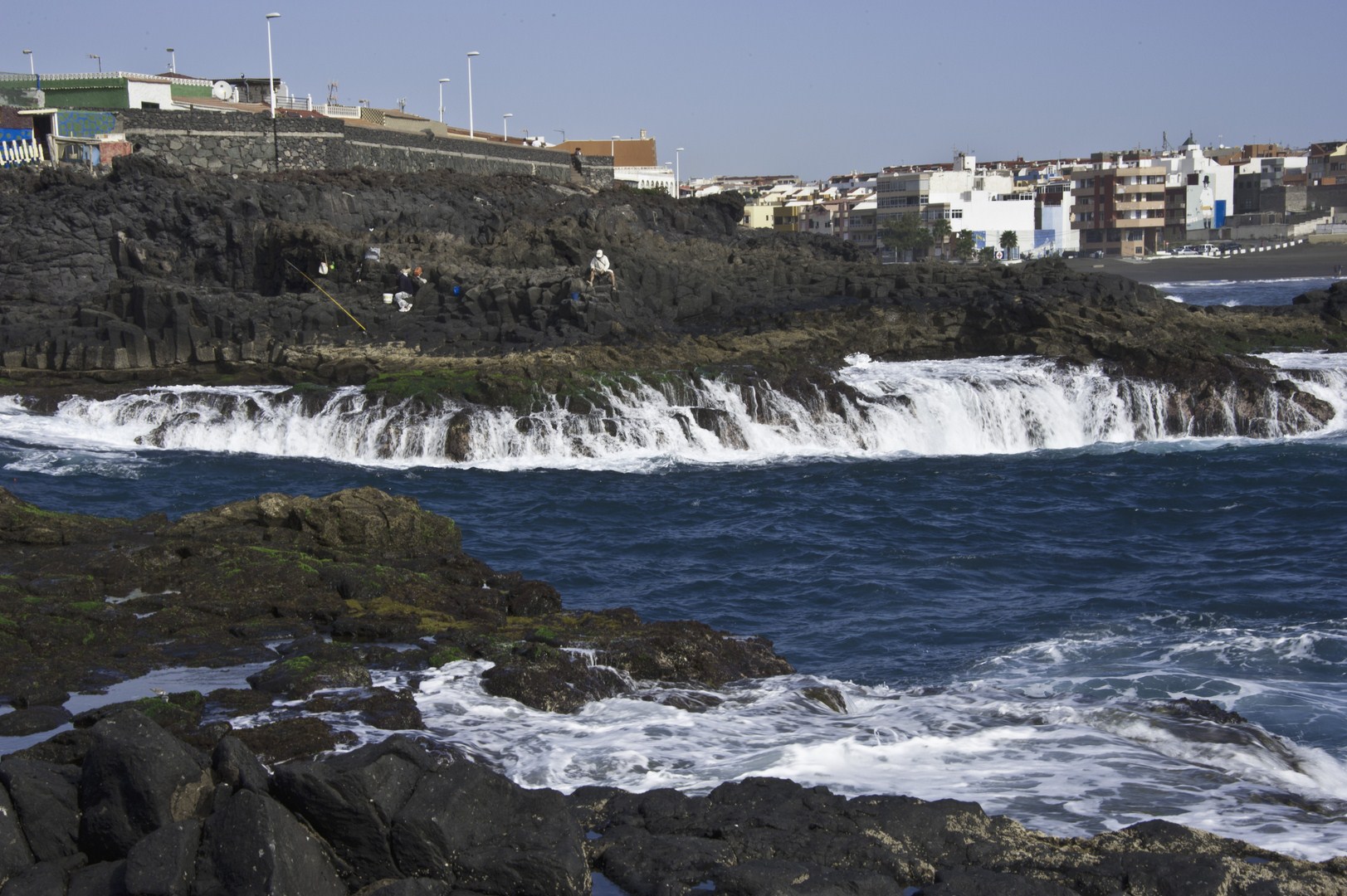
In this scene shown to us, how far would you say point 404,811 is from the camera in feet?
23.4

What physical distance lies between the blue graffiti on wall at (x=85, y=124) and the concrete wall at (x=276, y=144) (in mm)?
333

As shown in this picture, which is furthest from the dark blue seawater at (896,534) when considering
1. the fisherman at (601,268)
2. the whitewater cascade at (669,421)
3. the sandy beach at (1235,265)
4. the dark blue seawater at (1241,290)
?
the sandy beach at (1235,265)

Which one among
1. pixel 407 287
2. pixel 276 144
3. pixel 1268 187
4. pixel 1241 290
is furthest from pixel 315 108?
pixel 1268 187

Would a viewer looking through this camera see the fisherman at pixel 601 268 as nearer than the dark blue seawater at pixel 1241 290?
Yes

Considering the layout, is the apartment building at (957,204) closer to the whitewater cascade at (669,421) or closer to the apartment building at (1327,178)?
the apartment building at (1327,178)

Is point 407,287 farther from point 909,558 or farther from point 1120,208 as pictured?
point 1120,208

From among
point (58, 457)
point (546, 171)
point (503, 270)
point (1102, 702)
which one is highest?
point (546, 171)

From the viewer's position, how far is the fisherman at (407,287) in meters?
33.1

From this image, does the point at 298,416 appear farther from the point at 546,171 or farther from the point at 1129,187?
the point at 1129,187

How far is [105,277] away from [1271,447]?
28.1 metres

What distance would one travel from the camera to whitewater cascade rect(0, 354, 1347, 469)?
2547cm

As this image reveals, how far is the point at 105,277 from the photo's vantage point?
119ft

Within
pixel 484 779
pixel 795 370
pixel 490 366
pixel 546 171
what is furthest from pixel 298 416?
pixel 546 171

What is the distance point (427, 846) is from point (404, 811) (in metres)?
0.22
